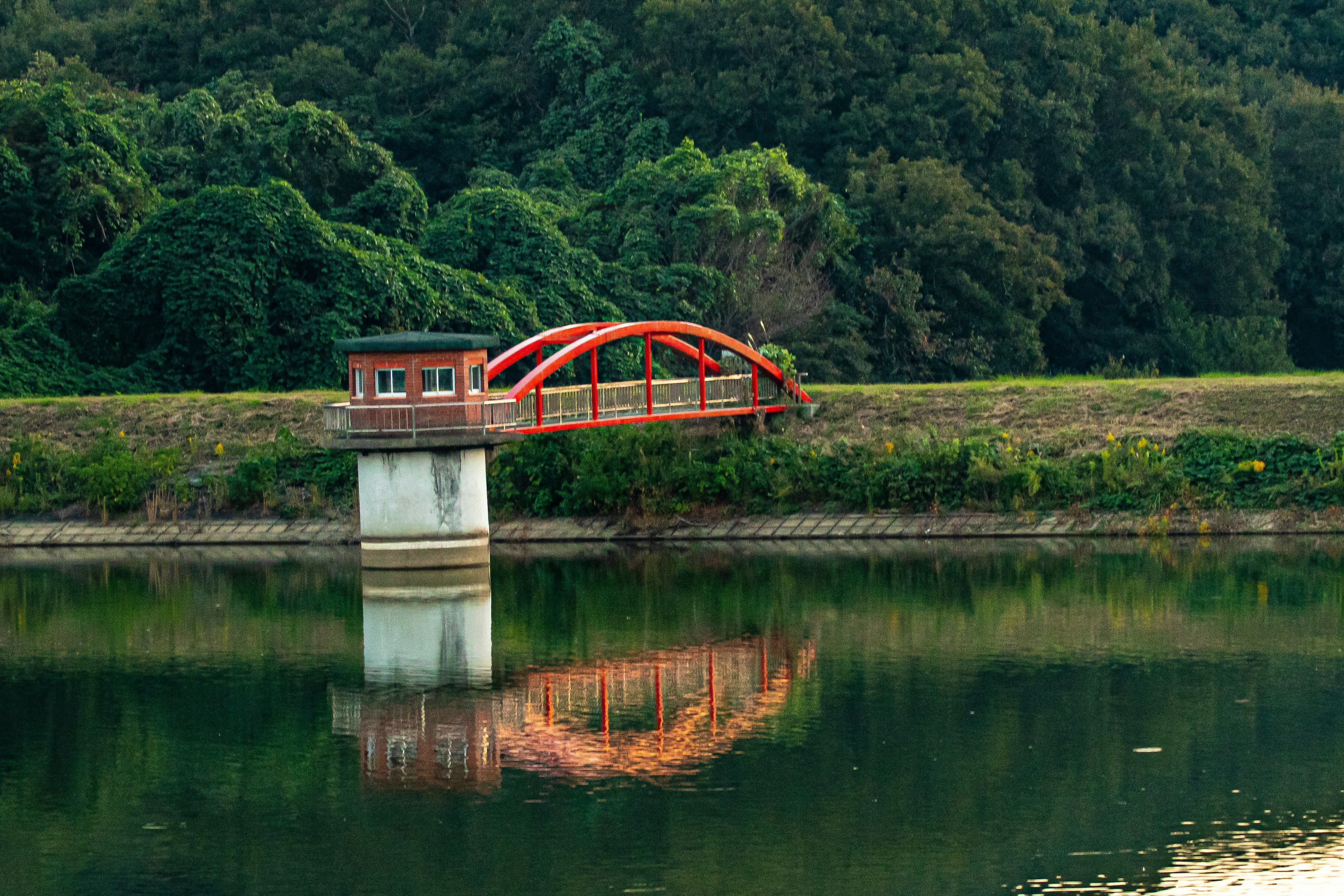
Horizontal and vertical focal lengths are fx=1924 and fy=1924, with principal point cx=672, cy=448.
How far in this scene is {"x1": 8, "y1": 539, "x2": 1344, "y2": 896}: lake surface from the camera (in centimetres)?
1468

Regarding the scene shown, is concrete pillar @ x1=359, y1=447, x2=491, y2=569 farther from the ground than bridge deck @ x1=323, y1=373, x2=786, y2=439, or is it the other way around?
bridge deck @ x1=323, y1=373, x2=786, y2=439

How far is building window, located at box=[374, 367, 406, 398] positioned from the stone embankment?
21.7 ft

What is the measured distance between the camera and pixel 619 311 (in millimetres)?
49531

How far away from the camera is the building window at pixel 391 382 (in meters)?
31.4

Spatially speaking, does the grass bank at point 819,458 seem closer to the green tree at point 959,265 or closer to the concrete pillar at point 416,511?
the concrete pillar at point 416,511

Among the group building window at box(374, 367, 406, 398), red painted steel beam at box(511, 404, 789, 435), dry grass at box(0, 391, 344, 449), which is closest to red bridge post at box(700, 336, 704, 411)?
red painted steel beam at box(511, 404, 789, 435)

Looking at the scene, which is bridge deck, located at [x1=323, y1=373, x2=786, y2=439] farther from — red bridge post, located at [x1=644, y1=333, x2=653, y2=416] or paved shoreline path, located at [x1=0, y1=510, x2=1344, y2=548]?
paved shoreline path, located at [x1=0, y1=510, x2=1344, y2=548]

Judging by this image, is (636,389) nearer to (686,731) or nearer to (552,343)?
(552,343)

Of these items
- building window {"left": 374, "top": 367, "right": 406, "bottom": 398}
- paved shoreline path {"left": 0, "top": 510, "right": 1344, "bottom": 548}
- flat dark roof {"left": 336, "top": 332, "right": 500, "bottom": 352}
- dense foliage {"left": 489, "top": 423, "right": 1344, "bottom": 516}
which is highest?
flat dark roof {"left": 336, "top": 332, "right": 500, "bottom": 352}

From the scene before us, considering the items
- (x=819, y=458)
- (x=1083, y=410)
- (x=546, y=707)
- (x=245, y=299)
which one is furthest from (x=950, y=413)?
(x=546, y=707)

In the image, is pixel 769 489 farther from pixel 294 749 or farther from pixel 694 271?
pixel 294 749

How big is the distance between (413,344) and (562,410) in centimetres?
406

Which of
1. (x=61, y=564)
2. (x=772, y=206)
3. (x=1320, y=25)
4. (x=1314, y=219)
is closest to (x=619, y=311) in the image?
(x=772, y=206)

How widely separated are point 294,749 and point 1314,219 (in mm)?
50142
